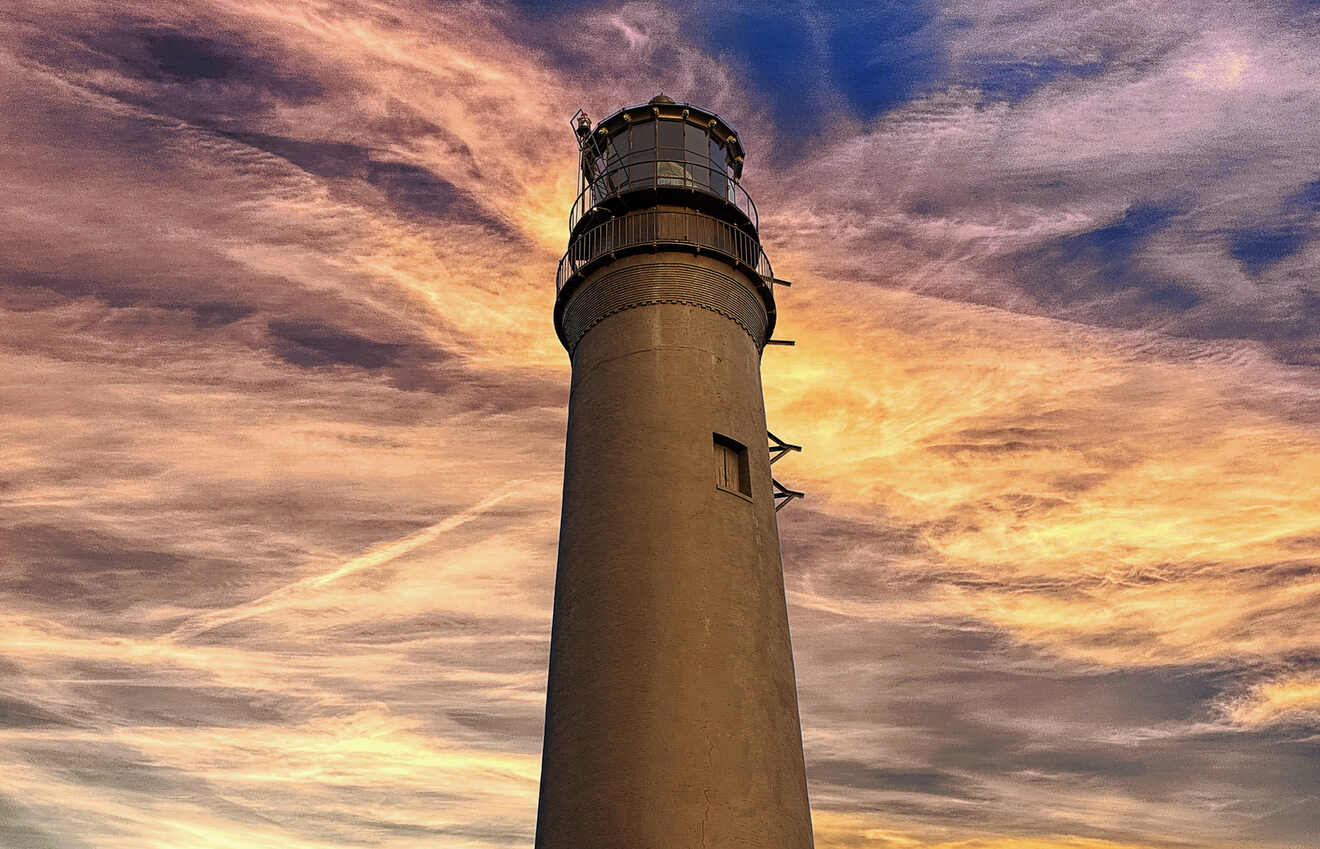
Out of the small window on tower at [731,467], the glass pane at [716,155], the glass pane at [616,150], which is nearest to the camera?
the small window on tower at [731,467]

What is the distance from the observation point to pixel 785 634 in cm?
1892

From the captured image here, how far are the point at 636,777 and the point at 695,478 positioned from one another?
5.45 metres

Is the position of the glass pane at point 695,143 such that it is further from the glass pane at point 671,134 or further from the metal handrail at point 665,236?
the metal handrail at point 665,236

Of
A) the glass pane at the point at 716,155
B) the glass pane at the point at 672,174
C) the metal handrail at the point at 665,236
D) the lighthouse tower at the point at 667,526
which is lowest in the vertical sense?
the lighthouse tower at the point at 667,526

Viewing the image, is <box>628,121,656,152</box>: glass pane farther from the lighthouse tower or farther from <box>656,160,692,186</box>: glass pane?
<box>656,160,692,186</box>: glass pane

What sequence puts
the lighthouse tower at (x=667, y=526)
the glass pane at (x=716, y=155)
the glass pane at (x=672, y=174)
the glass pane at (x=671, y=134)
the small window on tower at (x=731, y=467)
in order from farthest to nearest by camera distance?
the glass pane at (x=716, y=155) < the glass pane at (x=671, y=134) < the glass pane at (x=672, y=174) < the small window on tower at (x=731, y=467) < the lighthouse tower at (x=667, y=526)

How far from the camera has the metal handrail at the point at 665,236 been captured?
2142 centimetres

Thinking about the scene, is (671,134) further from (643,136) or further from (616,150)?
(616,150)

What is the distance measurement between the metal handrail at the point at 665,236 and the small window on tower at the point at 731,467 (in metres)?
4.10

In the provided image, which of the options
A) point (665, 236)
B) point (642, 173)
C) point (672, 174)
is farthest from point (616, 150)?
point (665, 236)

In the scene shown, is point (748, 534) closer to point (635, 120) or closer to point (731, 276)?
point (731, 276)

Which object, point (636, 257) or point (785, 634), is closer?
point (785, 634)

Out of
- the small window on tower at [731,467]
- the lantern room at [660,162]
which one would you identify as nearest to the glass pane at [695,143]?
the lantern room at [660,162]

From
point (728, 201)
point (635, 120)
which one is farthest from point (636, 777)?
point (635, 120)
